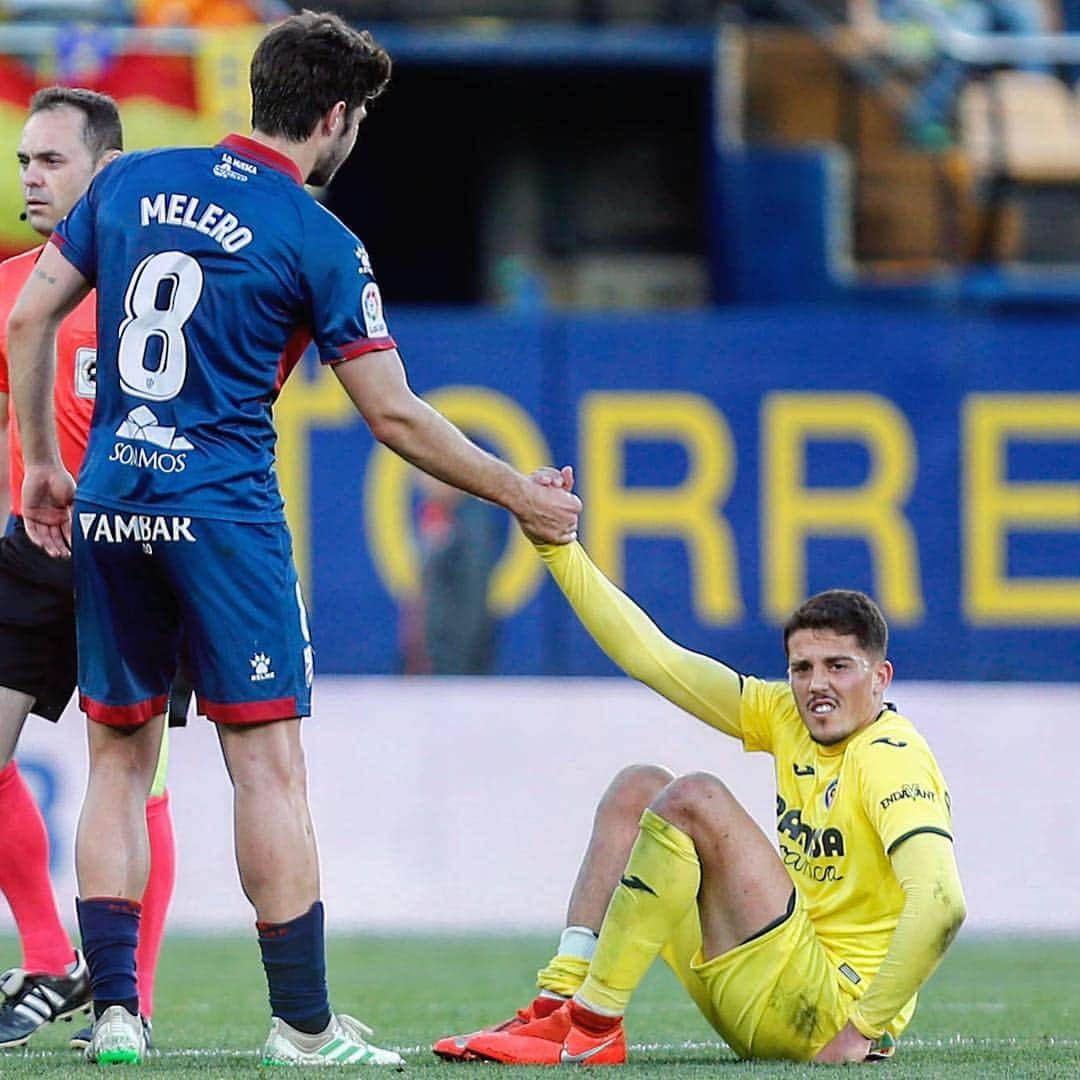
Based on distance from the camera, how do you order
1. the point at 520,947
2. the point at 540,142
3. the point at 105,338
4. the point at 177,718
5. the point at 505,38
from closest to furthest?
the point at 105,338 → the point at 177,718 → the point at 520,947 → the point at 505,38 → the point at 540,142

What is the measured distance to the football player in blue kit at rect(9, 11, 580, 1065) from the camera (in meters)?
4.79

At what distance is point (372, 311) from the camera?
488 cm

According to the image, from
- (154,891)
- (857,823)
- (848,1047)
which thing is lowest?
(848,1047)

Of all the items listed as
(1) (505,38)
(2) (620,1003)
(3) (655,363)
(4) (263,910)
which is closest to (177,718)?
(4) (263,910)

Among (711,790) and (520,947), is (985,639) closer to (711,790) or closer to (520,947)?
(520,947)

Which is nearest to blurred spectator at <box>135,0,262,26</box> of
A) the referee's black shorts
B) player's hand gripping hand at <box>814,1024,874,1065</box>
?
the referee's black shorts

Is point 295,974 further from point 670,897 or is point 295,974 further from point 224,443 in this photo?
point 224,443

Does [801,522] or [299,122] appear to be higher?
[299,122]

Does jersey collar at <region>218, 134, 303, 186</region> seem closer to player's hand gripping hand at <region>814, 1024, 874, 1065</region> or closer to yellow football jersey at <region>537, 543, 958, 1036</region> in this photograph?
yellow football jersey at <region>537, 543, 958, 1036</region>

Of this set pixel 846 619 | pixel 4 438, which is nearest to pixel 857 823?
pixel 846 619

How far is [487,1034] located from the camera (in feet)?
16.5

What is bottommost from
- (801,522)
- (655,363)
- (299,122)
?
(801,522)

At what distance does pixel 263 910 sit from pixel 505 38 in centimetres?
1066

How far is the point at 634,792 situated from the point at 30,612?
1512mm
